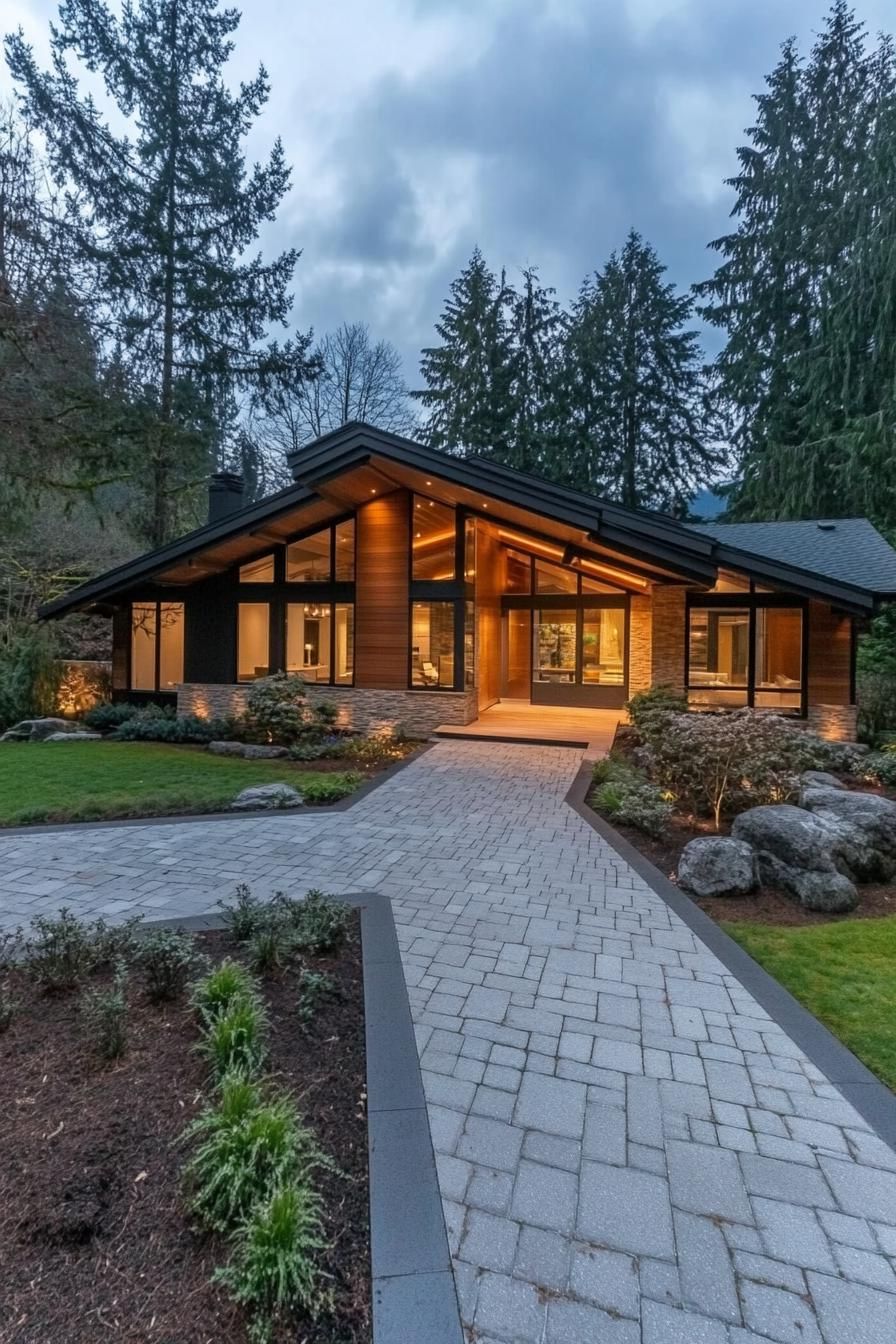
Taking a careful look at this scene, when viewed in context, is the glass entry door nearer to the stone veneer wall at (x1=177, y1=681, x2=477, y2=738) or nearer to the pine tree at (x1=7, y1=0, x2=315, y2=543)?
the stone veneer wall at (x1=177, y1=681, x2=477, y2=738)

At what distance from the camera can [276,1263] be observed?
1587 mm

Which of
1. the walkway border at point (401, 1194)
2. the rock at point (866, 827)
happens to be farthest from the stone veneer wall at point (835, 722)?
the walkway border at point (401, 1194)

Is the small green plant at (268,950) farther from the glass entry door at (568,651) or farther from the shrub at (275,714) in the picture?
the glass entry door at (568,651)

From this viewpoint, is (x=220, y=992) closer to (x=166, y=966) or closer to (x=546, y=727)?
(x=166, y=966)

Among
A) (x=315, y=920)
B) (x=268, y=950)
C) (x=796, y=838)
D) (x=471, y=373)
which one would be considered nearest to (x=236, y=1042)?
(x=268, y=950)

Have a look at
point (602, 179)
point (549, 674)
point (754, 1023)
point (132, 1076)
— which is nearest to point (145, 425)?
point (549, 674)

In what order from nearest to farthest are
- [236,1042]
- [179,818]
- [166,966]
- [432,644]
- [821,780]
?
[236,1042], [166,966], [179,818], [821,780], [432,644]

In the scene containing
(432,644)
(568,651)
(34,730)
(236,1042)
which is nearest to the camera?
(236,1042)

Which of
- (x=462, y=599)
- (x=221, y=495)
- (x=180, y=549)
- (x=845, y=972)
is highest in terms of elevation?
(x=221, y=495)

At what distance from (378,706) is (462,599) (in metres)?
2.57

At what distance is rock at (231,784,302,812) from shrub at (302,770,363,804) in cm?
14

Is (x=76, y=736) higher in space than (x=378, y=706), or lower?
lower

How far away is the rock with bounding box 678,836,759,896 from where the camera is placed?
4.63 m

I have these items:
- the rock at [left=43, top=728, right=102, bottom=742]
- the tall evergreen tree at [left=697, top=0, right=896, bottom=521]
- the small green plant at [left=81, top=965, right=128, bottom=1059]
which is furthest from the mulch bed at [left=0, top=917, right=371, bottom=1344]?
the tall evergreen tree at [left=697, top=0, right=896, bottom=521]
